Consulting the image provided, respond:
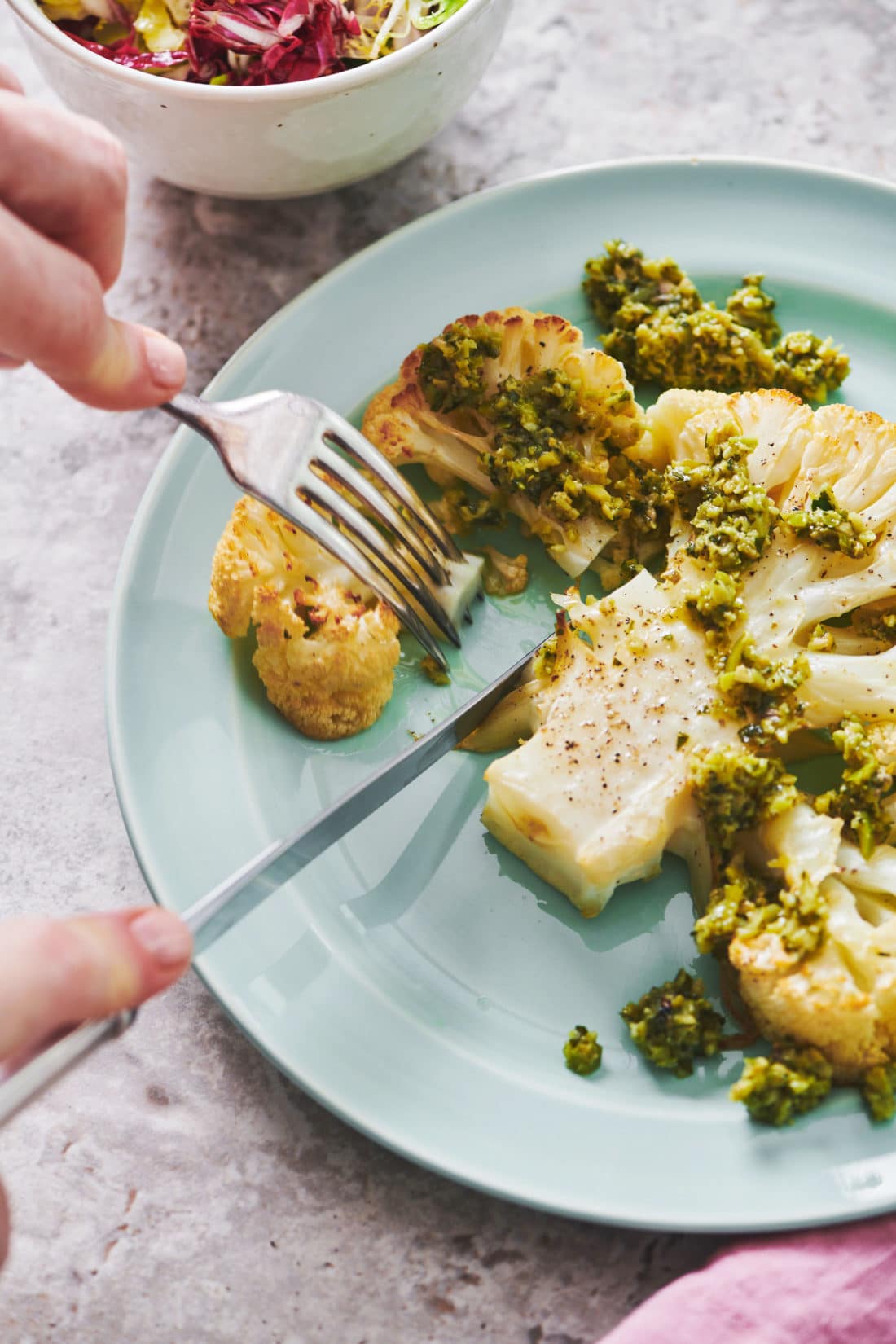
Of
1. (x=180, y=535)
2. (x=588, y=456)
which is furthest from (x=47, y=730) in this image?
(x=588, y=456)

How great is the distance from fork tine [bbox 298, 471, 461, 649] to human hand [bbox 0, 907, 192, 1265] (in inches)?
32.3

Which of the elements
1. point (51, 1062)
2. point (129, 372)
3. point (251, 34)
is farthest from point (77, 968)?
point (251, 34)

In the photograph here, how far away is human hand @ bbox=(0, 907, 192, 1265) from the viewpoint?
1.46 metres

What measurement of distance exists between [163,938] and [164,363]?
80 centimetres

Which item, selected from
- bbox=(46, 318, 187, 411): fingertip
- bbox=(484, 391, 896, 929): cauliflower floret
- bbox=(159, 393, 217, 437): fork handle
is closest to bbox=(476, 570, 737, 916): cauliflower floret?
bbox=(484, 391, 896, 929): cauliflower floret

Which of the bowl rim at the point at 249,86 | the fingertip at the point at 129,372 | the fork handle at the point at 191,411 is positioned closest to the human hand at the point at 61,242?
the fingertip at the point at 129,372

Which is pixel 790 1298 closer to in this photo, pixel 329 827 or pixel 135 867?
pixel 329 827

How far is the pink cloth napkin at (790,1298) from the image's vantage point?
1743mm

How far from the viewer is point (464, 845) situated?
216cm

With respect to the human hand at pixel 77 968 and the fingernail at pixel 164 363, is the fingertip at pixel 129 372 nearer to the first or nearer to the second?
the fingernail at pixel 164 363

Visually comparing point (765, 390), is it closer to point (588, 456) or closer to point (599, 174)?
point (588, 456)

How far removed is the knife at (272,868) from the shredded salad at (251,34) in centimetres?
129

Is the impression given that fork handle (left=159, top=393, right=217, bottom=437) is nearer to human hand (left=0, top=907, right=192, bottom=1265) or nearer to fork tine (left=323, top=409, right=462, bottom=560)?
fork tine (left=323, top=409, right=462, bottom=560)

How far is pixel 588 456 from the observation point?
2312 mm
